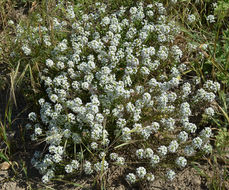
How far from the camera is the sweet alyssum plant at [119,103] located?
4.90 meters

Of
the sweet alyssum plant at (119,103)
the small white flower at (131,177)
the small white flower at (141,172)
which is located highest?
the sweet alyssum plant at (119,103)

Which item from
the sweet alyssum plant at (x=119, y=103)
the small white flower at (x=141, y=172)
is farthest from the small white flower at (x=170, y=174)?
the small white flower at (x=141, y=172)

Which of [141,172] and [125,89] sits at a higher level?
[125,89]

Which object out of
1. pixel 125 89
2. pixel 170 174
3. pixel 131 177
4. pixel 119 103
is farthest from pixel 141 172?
pixel 125 89

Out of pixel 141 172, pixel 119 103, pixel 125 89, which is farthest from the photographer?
pixel 125 89

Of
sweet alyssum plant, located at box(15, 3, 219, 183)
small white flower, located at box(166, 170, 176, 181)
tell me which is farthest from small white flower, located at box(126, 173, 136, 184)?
small white flower, located at box(166, 170, 176, 181)

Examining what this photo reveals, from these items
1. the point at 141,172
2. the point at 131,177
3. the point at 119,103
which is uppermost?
the point at 119,103

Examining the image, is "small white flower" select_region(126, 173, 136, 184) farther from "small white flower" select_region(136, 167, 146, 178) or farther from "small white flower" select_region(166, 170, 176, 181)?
"small white flower" select_region(166, 170, 176, 181)

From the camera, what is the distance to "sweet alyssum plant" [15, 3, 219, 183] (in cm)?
490

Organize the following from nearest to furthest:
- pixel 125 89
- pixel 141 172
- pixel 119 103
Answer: pixel 141 172 < pixel 119 103 < pixel 125 89

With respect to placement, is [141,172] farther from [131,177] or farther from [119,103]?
[119,103]

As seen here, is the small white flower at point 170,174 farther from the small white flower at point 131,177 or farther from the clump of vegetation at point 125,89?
the small white flower at point 131,177

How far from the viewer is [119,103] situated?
5191mm

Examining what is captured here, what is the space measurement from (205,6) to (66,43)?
3.10 m
